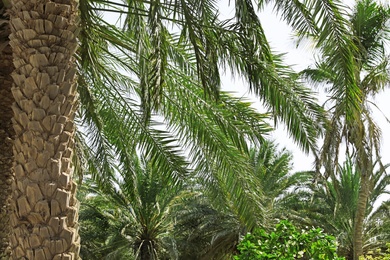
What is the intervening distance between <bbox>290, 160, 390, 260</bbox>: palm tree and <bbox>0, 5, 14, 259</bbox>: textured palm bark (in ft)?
66.5

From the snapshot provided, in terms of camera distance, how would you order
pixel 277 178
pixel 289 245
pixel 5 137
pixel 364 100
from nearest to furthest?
pixel 289 245 < pixel 5 137 < pixel 364 100 < pixel 277 178

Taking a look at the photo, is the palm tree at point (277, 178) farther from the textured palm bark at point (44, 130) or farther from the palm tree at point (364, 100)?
the textured palm bark at point (44, 130)

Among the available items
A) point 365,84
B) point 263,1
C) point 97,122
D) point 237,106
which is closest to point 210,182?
point 237,106

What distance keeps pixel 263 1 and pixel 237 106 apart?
276 centimetres

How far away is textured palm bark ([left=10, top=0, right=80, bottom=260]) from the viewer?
5.78 m

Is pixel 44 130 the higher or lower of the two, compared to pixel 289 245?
higher

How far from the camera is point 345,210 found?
2842cm

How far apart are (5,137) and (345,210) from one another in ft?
71.1

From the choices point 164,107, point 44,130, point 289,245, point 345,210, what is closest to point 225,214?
point 345,210

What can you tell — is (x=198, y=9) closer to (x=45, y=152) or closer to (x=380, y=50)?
A: (x=45, y=152)

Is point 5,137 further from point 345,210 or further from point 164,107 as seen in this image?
point 345,210

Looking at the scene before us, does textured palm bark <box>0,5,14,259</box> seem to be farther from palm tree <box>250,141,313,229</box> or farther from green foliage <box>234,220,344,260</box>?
palm tree <box>250,141,313,229</box>

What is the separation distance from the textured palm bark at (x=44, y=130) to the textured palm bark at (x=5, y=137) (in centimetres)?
253

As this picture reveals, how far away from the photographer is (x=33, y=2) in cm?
646
